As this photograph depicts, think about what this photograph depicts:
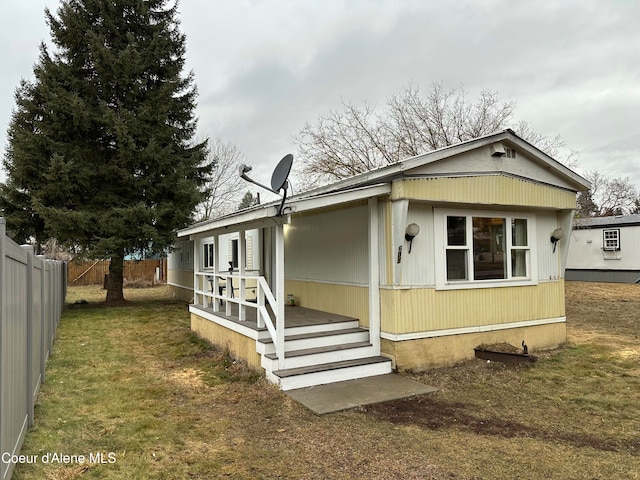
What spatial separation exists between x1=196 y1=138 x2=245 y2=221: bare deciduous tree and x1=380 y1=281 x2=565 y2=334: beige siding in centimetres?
2126

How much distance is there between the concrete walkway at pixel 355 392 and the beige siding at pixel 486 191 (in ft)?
8.22

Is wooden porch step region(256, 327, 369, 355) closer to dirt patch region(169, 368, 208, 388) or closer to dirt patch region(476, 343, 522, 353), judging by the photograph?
dirt patch region(169, 368, 208, 388)

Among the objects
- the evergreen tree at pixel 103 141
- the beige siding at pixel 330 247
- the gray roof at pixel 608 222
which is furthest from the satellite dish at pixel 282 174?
the gray roof at pixel 608 222

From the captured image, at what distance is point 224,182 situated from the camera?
90.2ft

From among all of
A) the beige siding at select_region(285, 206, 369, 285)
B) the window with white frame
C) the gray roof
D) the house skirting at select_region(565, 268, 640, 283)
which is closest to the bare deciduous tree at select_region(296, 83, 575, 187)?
the gray roof

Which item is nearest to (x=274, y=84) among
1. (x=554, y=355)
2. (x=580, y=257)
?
(x=554, y=355)

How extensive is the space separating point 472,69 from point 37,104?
14.8 m

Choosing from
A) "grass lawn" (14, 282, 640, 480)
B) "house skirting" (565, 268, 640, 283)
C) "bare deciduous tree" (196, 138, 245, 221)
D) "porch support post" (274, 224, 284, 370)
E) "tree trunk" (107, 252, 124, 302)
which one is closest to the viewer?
"grass lawn" (14, 282, 640, 480)

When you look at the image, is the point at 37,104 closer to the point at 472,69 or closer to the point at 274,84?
the point at 274,84

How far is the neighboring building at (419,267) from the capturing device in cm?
580

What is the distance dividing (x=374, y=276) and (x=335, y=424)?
245cm

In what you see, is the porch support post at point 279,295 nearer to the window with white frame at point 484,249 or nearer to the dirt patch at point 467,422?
the dirt patch at point 467,422

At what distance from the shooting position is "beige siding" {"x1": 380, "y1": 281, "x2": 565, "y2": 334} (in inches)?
235

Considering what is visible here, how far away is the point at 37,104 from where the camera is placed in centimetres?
1356
